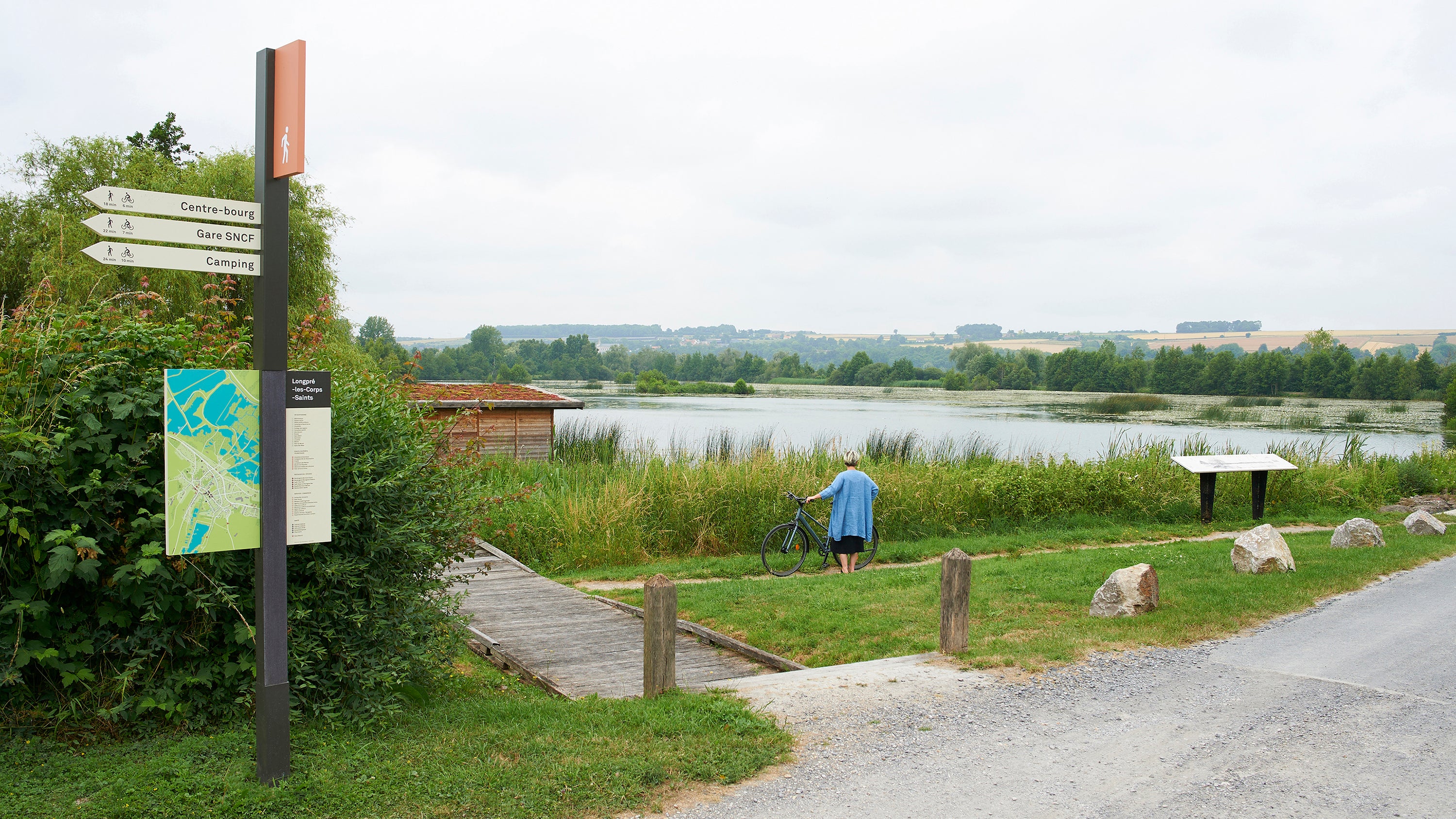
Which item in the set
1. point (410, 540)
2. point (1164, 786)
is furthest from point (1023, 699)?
point (410, 540)

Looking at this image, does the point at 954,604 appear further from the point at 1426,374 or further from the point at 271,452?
the point at 1426,374

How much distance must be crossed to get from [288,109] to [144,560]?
208cm

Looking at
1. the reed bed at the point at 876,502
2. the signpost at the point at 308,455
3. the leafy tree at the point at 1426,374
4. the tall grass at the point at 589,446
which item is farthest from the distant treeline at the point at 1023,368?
the signpost at the point at 308,455

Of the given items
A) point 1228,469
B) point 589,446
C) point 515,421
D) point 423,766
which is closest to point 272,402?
point 423,766

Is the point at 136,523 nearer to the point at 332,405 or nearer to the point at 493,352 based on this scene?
the point at 332,405

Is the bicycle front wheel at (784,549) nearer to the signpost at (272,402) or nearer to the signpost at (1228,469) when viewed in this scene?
the signpost at (1228,469)

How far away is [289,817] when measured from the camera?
3658 mm

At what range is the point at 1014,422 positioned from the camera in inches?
1825

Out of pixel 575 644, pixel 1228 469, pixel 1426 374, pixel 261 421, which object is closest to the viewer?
pixel 261 421

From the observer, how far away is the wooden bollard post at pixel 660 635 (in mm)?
5301

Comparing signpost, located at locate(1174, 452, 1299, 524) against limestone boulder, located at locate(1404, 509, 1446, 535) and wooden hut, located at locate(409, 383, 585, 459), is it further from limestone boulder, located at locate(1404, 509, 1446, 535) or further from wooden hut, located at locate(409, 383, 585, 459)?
wooden hut, located at locate(409, 383, 585, 459)

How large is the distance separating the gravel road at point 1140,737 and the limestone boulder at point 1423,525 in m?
6.55

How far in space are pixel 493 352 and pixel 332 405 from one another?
7779 cm

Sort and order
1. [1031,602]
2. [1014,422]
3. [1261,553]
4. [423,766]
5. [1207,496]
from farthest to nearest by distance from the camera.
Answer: [1014,422], [1207,496], [1261,553], [1031,602], [423,766]
